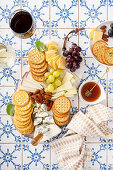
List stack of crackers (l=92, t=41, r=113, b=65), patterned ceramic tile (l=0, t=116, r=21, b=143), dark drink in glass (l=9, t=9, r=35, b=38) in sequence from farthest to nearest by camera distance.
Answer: patterned ceramic tile (l=0, t=116, r=21, b=143)
stack of crackers (l=92, t=41, r=113, b=65)
dark drink in glass (l=9, t=9, r=35, b=38)

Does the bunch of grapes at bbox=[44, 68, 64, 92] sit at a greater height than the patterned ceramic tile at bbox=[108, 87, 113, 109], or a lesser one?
greater

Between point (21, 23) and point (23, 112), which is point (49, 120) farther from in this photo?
point (21, 23)

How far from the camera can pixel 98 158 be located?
65.4 inches

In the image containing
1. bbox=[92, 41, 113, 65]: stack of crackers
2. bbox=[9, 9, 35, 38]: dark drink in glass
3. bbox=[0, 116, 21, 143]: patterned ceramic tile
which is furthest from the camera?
bbox=[0, 116, 21, 143]: patterned ceramic tile

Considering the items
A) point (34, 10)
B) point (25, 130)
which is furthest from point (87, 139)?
point (34, 10)

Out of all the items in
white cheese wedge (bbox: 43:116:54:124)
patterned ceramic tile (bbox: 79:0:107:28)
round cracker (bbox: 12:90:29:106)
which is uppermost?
patterned ceramic tile (bbox: 79:0:107:28)

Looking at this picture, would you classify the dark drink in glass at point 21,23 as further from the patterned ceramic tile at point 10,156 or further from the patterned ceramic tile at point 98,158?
the patterned ceramic tile at point 98,158

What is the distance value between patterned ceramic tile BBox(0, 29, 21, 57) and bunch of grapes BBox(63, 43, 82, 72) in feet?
1.08

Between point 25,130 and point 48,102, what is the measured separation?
0.23 metres

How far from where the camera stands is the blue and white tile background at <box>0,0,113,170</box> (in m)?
1.62

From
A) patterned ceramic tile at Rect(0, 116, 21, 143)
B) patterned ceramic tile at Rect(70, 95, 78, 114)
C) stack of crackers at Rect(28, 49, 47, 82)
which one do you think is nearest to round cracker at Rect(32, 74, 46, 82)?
stack of crackers at Rect(28, 49, 47, 82)

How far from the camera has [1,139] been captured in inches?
66.1

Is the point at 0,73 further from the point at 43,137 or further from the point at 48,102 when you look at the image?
the point at 43,137

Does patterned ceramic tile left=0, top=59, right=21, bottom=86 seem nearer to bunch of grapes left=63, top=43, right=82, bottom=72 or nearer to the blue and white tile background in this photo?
the blue and white tile background
